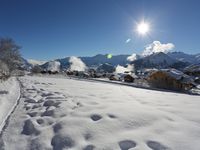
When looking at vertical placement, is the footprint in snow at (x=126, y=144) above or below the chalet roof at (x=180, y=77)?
below

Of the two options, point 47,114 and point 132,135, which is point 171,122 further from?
point 47,114

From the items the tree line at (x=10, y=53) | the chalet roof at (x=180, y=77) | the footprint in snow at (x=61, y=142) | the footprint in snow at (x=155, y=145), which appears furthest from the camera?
the tree line at (x=10, y=53)

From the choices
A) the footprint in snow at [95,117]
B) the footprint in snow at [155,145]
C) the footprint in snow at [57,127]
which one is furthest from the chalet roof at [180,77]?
the footprint in snow at [155,145]

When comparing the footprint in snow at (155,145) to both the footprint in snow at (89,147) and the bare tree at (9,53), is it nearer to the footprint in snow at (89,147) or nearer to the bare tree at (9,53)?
the footprint in snow at (89,147)

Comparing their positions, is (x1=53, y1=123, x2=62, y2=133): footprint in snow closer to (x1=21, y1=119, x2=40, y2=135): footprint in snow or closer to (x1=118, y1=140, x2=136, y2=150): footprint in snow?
(x1=21, y1=119, x2=40, y2=135): footprint in snow

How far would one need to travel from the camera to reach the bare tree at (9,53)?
53.2 m

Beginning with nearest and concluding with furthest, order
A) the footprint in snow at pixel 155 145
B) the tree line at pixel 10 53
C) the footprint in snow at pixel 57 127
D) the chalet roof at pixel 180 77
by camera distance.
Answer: the footprint in snow at pixel 155 145
the footprint in snow at pixel 57 127
the chalet roof at pixel 180 77
the tree line at pixel 10 53

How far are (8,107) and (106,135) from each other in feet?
15.1

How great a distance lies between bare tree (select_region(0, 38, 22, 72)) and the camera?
53.2m

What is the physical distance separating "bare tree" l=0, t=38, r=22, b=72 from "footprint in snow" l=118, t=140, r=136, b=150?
55.1 m

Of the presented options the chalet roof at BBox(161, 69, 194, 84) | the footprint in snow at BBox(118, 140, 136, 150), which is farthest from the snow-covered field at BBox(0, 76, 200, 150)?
the chalet roof at BBox(161, 69, 194, 84)

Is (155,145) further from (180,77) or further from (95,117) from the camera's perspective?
(180,77)

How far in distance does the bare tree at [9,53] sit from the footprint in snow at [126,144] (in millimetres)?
55142

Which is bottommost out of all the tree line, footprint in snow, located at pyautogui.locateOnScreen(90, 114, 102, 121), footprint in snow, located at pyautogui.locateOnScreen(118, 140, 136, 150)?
footprint in snow, located at pyautogui.locateOnScreen(118, 140, 136, 150)
